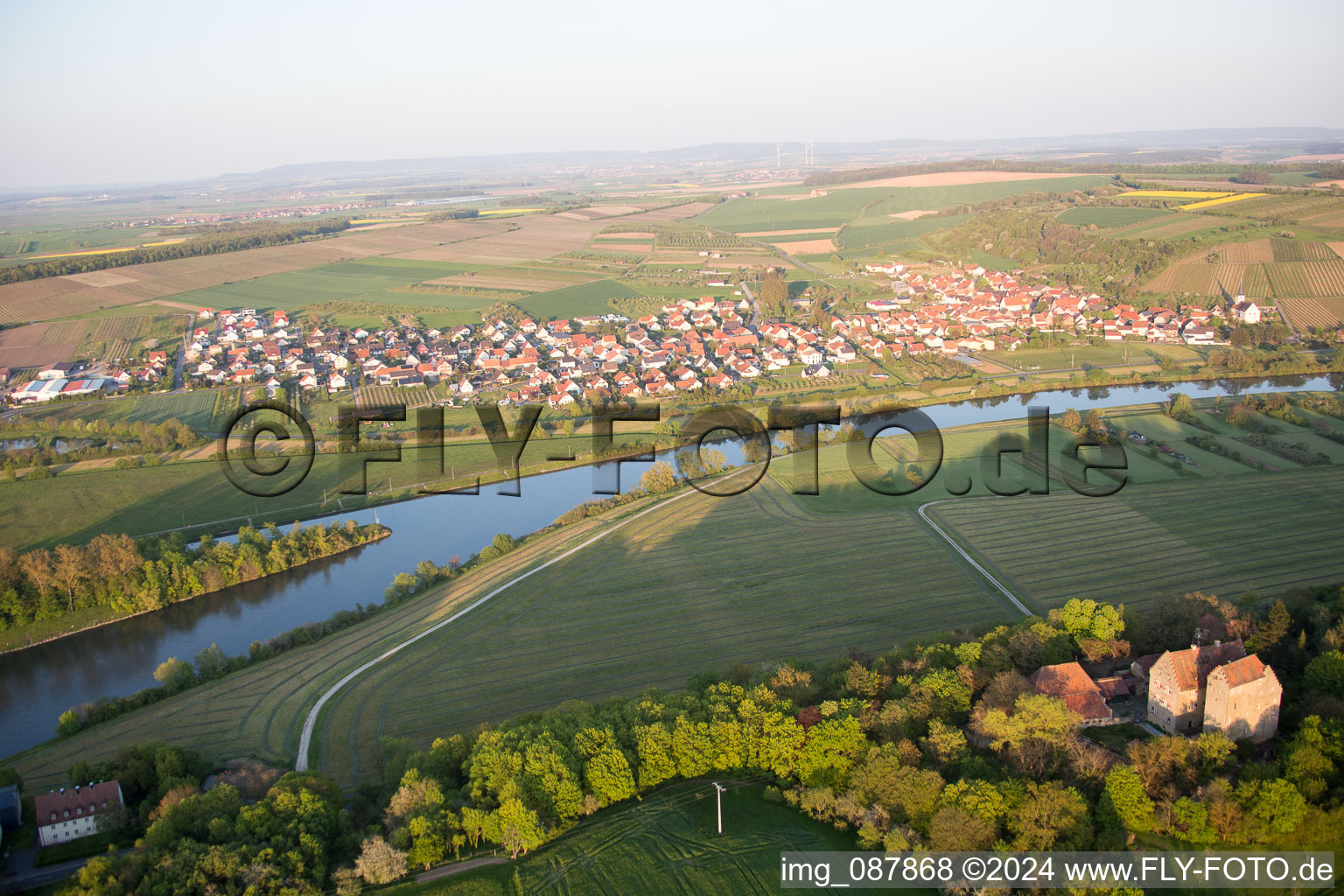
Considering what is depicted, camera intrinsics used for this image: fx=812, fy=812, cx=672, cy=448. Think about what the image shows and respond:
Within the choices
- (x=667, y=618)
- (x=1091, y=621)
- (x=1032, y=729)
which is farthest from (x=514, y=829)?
(x=1091, y=621)

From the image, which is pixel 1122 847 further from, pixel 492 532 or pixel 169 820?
pixel 492 532

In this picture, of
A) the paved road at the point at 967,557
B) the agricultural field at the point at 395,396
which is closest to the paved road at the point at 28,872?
the paved road at the point at 967,557

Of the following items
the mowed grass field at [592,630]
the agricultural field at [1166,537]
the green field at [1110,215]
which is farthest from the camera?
the green field at [1110,215]

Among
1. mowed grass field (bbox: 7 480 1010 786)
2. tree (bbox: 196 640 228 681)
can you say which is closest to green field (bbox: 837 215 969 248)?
mowed grass field (bbox: 7 480 1010 786)

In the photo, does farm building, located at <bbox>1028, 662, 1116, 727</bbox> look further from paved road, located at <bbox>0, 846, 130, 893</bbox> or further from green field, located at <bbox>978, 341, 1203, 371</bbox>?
green field, located at <bbox>978, 341, 1203, 371</bbox>

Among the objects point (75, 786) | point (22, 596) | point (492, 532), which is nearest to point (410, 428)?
point (492, 532)

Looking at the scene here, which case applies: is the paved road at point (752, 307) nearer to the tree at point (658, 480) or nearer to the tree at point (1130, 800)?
the tree at point (658, 480)
